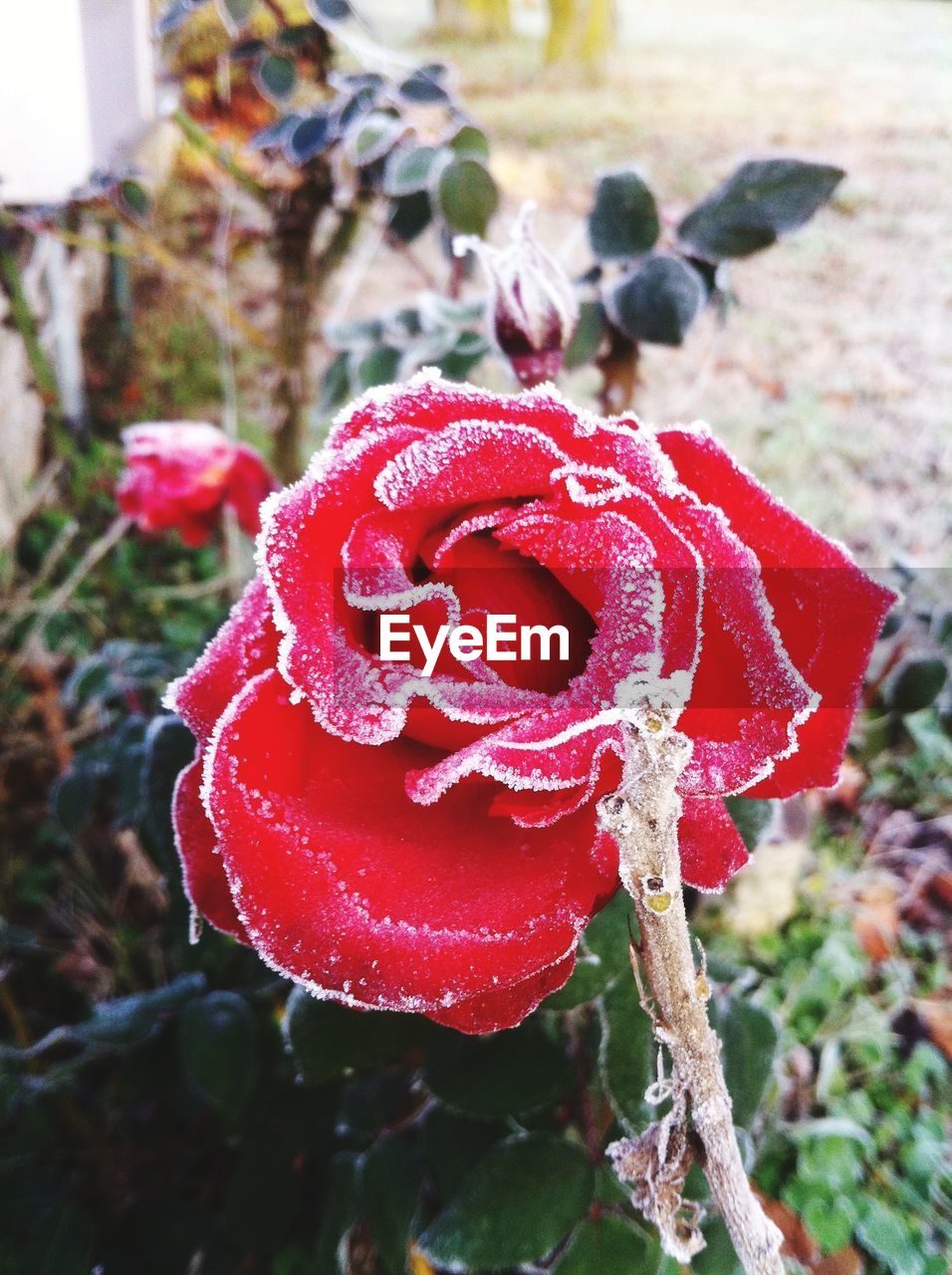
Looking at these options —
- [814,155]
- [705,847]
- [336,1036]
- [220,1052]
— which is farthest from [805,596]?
[814,155]

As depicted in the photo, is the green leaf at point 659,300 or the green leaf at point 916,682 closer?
the green leaf at point 659,300

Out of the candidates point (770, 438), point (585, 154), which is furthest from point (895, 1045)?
point (585, 154)

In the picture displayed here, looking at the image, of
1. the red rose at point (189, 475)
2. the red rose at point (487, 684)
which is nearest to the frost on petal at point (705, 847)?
the red rose at point (487, 684)

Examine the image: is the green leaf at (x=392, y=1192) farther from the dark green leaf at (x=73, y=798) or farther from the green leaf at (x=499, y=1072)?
the dark green leaf at (x=73, y=798)

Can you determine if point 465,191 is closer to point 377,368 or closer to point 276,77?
point 377,368

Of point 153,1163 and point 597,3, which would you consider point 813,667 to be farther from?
point 597,3

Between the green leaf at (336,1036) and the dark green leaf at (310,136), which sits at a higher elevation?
the dark green leaf at (310,136)
